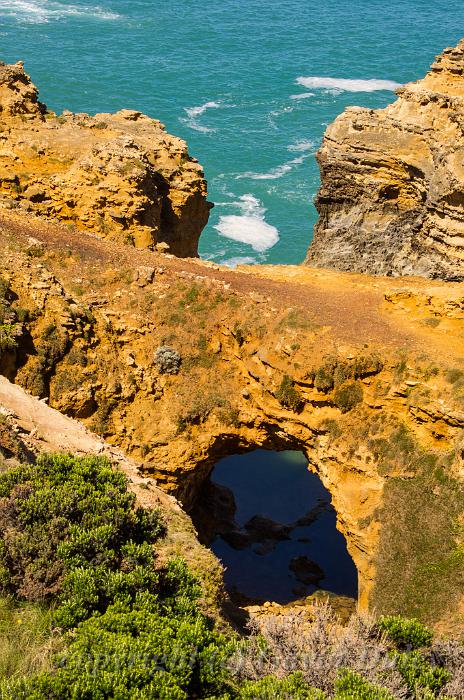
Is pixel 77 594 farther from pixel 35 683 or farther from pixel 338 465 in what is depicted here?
pixel 338 465

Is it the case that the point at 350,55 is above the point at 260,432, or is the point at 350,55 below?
above

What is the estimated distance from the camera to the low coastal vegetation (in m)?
15.8

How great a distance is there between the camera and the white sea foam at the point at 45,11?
4665 inches

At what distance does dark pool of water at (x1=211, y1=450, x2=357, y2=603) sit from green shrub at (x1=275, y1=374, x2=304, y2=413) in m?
11.5

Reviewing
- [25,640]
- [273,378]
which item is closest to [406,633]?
[25,640]

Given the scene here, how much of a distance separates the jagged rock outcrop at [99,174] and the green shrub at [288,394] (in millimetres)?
14240

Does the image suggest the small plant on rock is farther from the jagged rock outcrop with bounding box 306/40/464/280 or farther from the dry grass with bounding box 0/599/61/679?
the jagged rock outcrop with bounding box 306/40/464/280

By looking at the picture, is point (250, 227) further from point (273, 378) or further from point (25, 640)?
point (25, 640)

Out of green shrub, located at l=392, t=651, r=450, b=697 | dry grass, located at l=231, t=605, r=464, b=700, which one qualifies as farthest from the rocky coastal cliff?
green shrub, located at l=392, t=651, r=450, b=697

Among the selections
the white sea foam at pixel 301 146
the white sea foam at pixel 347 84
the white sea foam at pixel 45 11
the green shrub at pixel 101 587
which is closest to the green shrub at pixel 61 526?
the green shrub at pixel 101 587

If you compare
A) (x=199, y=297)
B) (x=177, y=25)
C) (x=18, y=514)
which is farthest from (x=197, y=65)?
(x=18, y=514)

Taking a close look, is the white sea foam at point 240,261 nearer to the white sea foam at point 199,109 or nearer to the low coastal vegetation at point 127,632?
the white sea foam at point 199,109

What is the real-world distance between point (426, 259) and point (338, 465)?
2236cm

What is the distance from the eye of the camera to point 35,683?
14977mm
